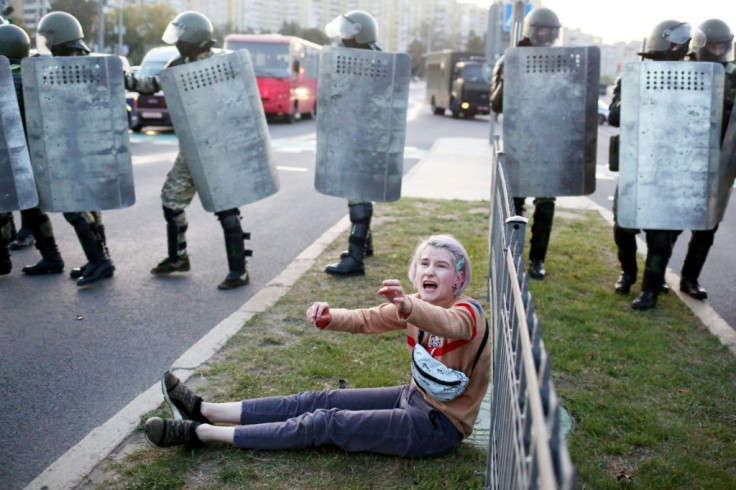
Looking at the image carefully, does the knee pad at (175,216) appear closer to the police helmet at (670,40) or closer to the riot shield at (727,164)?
the police helmet at (670,40)

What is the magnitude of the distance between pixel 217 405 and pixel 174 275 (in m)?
3.31

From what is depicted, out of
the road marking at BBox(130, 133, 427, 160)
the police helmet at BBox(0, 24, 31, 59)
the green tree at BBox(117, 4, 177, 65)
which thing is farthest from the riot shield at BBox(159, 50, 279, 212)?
the green tree at BBox(117, 4, 177, 65)

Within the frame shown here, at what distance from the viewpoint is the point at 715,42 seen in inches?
229

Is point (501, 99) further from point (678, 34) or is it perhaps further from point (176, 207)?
point (176, 207)

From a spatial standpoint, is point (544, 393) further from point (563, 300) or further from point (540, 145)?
point (540, 145)

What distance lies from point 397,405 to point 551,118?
351 centimetres

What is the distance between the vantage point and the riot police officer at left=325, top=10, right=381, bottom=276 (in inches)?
254

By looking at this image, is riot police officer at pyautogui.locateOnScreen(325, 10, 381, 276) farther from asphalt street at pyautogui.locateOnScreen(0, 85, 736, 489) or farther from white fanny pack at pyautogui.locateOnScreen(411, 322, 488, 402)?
white fanny pack at pyautogui.locateOnScreen(411, 322, 488, 402)

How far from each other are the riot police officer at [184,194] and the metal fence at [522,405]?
3.51 metres

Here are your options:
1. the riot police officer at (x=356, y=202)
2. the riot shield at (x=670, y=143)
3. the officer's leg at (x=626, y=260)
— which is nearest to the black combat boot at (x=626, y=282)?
the officer's leg at (x=626, y=260)

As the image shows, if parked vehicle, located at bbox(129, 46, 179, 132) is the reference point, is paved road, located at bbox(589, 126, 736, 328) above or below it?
below

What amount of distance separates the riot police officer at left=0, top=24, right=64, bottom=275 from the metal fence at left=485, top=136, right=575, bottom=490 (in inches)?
173

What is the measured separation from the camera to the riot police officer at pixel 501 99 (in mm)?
6449

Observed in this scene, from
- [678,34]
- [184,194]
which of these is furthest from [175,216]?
[678,34]
